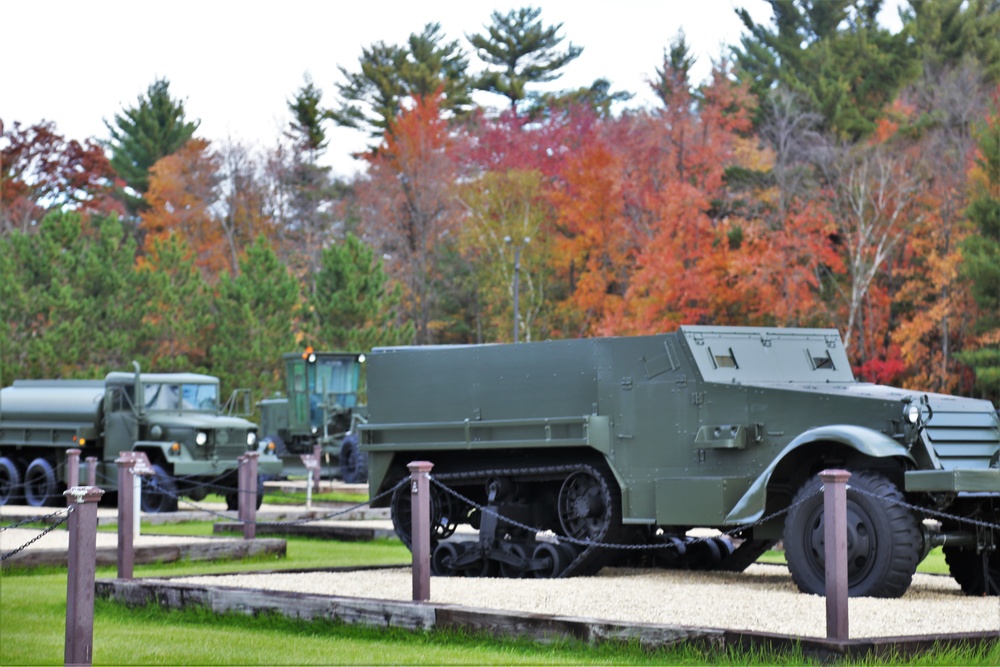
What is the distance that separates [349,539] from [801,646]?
1075 centimetres

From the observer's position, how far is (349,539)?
18156 mm

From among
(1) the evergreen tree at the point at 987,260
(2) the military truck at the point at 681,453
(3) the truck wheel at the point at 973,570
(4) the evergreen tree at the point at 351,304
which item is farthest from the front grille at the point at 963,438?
(4) the evergreen tree at the point at 351,304

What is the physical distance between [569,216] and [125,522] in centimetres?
3330

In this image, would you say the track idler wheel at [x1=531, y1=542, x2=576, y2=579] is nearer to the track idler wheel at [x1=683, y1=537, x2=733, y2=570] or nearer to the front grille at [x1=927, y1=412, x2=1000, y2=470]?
the track idler wheel at [x1=683, y1=537, x2=733, y2=570]

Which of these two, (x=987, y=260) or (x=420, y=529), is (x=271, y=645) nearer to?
(x=420, y=529)

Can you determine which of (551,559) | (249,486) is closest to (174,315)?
(249,486)

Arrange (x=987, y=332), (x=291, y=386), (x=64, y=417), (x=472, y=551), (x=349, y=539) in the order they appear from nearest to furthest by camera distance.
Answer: (x=472, y=551)
(x=349, y=539)
(x=64, y=417)
(x=291, y=386)
(x=987, y=332)

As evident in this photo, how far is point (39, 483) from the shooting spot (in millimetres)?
24766

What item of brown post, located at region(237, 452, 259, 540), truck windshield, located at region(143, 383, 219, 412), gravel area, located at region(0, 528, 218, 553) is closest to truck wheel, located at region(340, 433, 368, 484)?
truck windshield, located at region(143, 383, 219, 412)

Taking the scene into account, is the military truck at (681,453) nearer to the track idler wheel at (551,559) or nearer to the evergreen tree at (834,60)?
the track idler wheel at (551,559)

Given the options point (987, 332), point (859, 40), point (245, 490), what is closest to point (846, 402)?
point (245, 490)

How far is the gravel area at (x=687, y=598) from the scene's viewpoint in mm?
9141

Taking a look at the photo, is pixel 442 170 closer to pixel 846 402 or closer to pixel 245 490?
pixel 245 490

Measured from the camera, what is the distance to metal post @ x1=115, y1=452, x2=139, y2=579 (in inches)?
470
